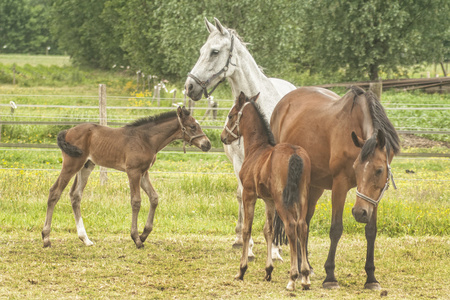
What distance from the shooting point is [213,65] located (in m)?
7.01

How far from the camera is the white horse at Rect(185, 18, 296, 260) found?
6961 mm

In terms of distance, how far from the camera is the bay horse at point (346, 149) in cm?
514

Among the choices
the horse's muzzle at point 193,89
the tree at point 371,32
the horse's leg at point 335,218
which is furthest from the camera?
the tree at point 371,32

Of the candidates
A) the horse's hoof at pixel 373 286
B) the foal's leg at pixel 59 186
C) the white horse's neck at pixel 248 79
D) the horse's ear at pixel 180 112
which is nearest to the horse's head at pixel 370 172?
the horse's hoof at pixel 373 286

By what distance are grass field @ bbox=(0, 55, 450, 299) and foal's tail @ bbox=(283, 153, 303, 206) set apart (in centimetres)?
85

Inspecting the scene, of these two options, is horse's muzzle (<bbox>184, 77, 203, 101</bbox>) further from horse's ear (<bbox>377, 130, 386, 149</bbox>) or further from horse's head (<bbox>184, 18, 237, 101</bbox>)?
horse's ear (<bbox>377, 130, 386, 149</bbox>)

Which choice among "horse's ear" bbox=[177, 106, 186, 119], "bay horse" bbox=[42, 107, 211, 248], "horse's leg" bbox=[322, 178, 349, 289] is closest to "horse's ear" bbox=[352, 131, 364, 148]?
"horse's leg" bbox=[322, 178, 349, 289]

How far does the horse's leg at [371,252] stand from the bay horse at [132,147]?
7.83ft

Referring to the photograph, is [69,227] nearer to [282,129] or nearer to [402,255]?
[282,129]

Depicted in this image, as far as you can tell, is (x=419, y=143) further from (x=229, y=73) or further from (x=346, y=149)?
(x=346, y=149)

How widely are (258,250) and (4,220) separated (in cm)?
373

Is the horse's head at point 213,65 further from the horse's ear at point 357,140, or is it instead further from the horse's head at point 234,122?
the horse's ear at point 357,140

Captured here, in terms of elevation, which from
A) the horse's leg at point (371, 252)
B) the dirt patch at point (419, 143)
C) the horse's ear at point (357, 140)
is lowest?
the dirt patch at point (419, 143)

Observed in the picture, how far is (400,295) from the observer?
18.0ft
